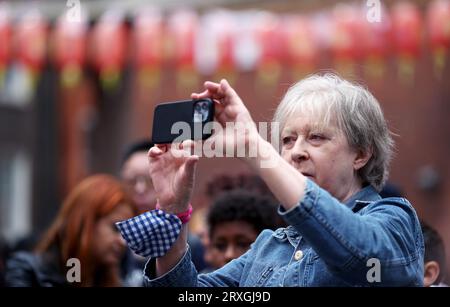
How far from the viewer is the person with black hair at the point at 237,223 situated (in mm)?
2932

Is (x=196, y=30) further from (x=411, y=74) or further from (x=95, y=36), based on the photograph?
(x=411, y=74)

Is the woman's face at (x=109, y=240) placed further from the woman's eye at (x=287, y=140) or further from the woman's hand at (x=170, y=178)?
the woman's eye at (x=287, y=140)

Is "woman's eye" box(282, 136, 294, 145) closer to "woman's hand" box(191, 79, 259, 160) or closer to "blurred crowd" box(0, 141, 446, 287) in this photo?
"woman's hand" box(191, 79, 259, 160)

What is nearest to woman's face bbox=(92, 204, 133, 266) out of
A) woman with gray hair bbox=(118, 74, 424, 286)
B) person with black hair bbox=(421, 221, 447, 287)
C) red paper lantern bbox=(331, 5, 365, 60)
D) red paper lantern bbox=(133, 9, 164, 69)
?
person with black hair bbox=(421, 221, 447, 287)

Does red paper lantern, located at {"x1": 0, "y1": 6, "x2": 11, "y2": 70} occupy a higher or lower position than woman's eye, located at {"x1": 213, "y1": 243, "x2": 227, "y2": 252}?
higher

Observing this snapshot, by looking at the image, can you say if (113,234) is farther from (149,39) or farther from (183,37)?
(149,39)

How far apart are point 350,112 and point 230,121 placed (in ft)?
0.88

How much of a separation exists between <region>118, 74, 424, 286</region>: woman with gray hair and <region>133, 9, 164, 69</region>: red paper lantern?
7.36 metres

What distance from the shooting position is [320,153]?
1.68 m

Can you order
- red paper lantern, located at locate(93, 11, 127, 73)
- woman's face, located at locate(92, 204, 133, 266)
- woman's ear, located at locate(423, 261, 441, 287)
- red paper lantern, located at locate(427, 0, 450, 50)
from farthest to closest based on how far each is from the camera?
red paper lantern, located at locate(93, 11, 127, 73) → red paper lantern, located at locate(427, 0, 450, 50) → woman's face, located at locate(92, 204, 133, 266) → woman's ear, located at locate(423, 261, 441, 287)

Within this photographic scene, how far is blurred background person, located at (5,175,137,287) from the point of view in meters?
3.00

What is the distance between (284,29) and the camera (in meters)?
8.55

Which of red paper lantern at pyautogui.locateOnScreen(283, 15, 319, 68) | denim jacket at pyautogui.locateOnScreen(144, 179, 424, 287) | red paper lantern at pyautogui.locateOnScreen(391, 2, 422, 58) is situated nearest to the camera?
denim jacket at pyautogui.locateOnScreen(144, 179, 424, 287)

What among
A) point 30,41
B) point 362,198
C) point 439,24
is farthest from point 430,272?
point 30,41
